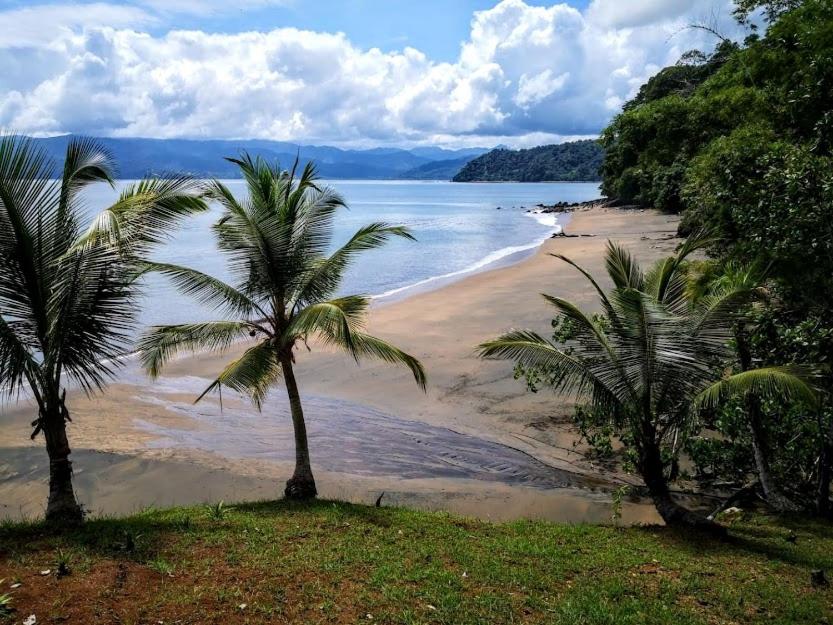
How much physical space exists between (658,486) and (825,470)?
2.42m

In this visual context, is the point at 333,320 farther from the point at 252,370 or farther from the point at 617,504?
the point at 617,504

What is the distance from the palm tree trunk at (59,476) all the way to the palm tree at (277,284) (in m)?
1.83

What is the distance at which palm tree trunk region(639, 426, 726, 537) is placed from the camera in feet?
28.7

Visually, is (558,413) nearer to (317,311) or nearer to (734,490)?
(734,490)

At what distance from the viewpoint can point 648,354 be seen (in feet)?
27.4

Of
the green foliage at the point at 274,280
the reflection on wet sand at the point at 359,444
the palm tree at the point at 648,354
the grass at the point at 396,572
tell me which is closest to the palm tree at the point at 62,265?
the green foliage at the point at 274,280

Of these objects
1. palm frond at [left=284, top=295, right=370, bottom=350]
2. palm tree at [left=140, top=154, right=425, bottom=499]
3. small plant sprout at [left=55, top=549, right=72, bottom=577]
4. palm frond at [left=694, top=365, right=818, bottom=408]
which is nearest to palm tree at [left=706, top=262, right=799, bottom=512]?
palm frond at [left=694, top=365, right=818, bottom=408]

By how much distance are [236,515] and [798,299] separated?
8.43 meters

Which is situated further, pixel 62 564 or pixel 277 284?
pixel 277 284

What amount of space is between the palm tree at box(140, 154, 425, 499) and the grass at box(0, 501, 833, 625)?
2.25 metres

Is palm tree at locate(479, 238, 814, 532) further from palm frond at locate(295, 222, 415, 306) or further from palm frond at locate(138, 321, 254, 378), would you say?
palm frond at locate(138, 321, 254, 378)

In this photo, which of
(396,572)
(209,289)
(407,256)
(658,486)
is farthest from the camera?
(407,256)

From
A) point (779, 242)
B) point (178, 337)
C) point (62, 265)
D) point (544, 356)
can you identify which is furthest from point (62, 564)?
point (779, 242)

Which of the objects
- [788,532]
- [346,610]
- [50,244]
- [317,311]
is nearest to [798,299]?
[788,532]
